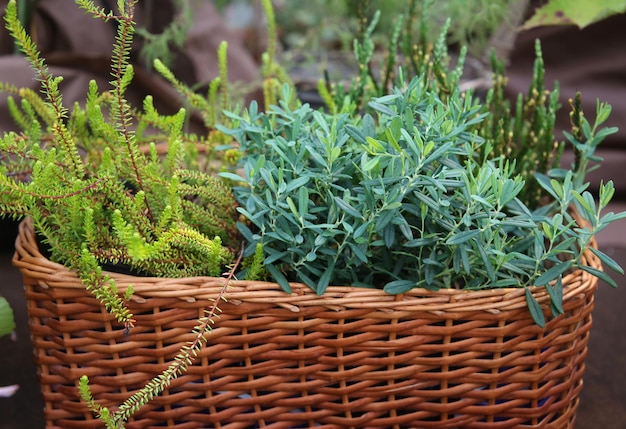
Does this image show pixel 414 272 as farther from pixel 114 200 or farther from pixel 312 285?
pixel 114 200

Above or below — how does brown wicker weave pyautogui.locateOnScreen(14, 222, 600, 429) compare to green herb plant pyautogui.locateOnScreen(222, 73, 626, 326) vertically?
below

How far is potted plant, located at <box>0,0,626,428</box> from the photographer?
2.12ft

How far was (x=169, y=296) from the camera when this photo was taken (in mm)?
647

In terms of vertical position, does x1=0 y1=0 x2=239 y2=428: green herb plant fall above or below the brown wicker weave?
above

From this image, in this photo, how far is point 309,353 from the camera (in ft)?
2.22

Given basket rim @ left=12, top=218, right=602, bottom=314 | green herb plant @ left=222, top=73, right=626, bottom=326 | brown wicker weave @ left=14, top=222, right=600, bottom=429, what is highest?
green herb plant @ left=222, top=73, right=626, bottom=326

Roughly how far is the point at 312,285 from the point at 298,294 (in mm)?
16

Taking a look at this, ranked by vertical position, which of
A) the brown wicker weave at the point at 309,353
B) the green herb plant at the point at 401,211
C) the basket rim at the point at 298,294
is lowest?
the brown wicker weave at the point at 309,353

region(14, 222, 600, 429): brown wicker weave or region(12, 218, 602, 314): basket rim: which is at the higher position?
region(12, 218, 602, 314): basket rim

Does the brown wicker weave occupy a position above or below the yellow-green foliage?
below

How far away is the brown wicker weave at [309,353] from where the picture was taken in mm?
661

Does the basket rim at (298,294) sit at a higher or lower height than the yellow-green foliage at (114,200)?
lower

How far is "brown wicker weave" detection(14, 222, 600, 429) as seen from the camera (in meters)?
0.66

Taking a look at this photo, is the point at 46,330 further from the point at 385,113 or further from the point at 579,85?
the point at 579,85
